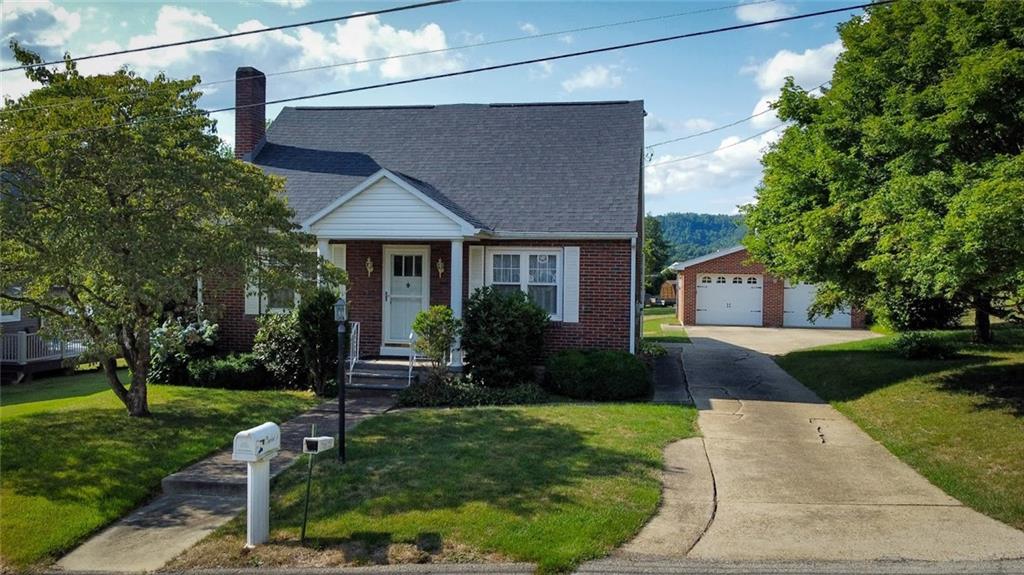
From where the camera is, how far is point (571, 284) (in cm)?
1434

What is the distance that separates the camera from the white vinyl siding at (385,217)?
13.6 metres

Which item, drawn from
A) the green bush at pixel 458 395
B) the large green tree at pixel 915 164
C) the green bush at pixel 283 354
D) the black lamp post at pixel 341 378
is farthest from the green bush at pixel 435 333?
the large green tree at pixel 915 164

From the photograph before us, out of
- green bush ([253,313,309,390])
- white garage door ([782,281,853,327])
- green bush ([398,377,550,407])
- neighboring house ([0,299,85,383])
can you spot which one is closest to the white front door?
green bush ([253,313,309,390])

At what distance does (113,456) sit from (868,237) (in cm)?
1060

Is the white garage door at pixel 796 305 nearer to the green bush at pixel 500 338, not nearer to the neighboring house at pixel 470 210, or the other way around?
the neighboring house at pixel 470 210

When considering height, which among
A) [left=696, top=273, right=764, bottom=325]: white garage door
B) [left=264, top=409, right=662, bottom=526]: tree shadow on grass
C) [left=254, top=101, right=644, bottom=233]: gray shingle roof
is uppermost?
[left=254, top=101, right=644, bottom=233]: gray shingle roof

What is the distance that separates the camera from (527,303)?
1359cm

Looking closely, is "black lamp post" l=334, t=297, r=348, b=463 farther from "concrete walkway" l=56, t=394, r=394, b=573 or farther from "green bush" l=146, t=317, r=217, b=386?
"green bush" l=146, t=317, r=217, b=386

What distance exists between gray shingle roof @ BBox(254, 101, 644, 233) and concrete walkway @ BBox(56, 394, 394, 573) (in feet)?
23.0

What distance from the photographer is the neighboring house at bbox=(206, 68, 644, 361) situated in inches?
545

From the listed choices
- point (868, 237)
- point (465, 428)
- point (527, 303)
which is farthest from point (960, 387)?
point (465, 428)

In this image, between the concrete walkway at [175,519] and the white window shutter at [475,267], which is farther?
the white window shutter at [475,267]

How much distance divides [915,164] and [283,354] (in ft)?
36.5

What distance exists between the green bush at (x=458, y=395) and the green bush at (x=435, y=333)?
373 mm
